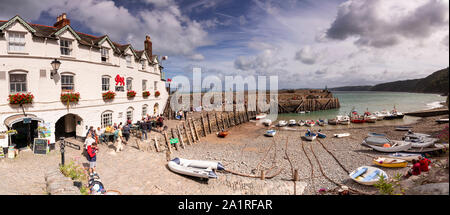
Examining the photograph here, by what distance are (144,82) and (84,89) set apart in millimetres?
7992

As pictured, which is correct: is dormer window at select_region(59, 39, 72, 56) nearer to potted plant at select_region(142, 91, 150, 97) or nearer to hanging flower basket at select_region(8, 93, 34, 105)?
hanging flower basket at select_region(8, 93, 34, 105)

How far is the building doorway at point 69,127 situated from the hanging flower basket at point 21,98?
3578mm

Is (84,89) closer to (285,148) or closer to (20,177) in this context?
(20,177)

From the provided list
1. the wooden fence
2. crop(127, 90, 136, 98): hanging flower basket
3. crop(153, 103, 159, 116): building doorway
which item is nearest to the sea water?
the wooden fence

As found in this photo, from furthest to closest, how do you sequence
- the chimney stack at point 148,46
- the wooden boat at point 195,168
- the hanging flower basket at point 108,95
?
the chimney stack at point 148,46, the hanging flower basket at point 108,95, the wooden boat at point 195,168

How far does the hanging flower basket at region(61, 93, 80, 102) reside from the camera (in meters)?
13.3

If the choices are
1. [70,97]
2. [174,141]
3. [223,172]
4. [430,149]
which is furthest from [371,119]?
[70,97]

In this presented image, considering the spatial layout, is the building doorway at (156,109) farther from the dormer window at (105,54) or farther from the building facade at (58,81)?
the dormer window at (105,54)

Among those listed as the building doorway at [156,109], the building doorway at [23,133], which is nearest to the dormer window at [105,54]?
the building doorway at [23,133]

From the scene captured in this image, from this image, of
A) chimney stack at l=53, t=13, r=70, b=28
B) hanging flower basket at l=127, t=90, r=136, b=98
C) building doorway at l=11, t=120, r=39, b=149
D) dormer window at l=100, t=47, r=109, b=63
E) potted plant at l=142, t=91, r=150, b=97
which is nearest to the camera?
building doorway at l=11, t=120, r=39, b=149

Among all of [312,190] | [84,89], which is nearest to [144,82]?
[84,89]

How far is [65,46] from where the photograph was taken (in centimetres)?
1380

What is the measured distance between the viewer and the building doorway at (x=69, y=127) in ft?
49.8
